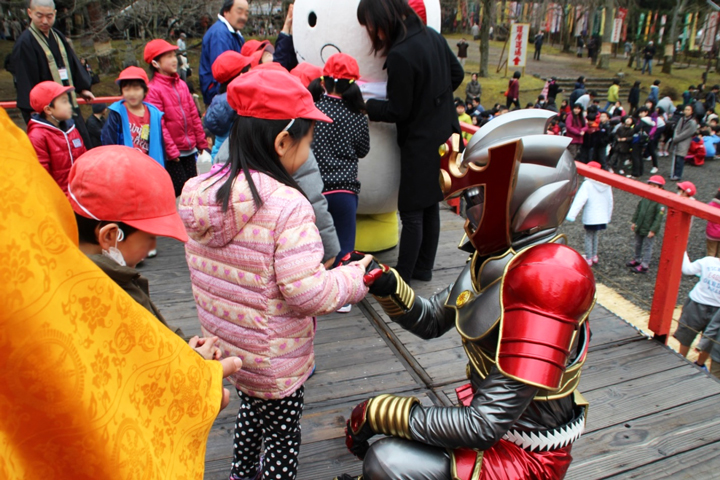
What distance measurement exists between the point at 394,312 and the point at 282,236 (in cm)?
55

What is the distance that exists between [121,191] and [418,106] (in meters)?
2.50

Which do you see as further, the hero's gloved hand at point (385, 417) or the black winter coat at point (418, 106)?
the black winter coat at point (418, 106)

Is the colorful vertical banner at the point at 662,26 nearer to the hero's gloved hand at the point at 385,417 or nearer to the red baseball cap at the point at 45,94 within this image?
the red baseball cap at the point at 45,94

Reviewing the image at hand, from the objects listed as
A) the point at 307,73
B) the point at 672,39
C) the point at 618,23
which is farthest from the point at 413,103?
the point at 672,39

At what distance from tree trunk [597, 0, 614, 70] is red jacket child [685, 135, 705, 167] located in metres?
17.5

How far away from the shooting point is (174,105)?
173 inches

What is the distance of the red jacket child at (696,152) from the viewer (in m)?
15.0

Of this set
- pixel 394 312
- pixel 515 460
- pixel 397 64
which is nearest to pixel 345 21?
pixel 397 64

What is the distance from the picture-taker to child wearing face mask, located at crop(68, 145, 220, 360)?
55.1 inches

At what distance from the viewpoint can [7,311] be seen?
2.78ft

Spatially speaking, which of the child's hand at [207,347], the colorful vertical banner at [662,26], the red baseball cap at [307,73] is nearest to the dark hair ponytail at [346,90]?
the red baseball cap at [307,73]

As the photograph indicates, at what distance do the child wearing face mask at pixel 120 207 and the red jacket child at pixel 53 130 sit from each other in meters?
2.85

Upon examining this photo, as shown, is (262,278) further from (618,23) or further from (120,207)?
(618,23)

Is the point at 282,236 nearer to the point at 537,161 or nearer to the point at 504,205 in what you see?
the point at 504,205
